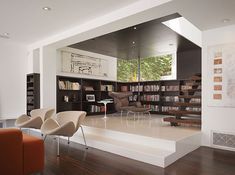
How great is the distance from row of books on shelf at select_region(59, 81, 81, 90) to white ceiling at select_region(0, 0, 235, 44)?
2.27m

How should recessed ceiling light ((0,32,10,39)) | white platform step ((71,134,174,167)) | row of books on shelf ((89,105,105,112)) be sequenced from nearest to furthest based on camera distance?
white platform step ((71,134,174,167))
recessed ceiling light ((0,32,10,39))
row of books on shelf ((89,105,105,112))

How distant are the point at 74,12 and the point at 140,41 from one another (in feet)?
9.13

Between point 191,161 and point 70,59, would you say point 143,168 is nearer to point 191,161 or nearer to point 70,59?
point 191,161

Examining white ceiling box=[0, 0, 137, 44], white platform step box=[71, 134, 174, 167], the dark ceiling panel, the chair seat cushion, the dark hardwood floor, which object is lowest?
the dark hardwood floor

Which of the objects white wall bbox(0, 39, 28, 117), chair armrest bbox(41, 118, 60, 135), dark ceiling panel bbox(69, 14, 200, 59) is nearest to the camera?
chair armrest bbox(41, 118, 60, 135)

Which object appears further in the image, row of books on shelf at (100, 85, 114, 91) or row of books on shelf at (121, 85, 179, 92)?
row of books on shelf at (100, 85, 114, 91)

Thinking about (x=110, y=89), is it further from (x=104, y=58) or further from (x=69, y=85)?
(x=69, y=85)

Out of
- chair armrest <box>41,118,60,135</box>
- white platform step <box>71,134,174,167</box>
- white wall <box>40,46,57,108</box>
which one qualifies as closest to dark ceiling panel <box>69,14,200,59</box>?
white wall <box>40,46,57,108</box>

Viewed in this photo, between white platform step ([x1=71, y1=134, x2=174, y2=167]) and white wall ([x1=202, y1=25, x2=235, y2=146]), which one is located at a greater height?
white wall ([x1=202, y1=25, x2=235, y2=146])

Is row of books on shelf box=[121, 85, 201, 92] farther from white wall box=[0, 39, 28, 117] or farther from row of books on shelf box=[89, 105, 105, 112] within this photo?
white wall box=[0, 39, 28, 117]

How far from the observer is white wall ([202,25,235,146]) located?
12.4ft

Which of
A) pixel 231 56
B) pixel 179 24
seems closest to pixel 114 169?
pixel 231 56

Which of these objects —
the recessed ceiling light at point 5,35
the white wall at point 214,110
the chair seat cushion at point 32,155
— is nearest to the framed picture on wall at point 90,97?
the recessed ceiling light at point 5,35

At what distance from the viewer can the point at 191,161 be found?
3170 millimetres
